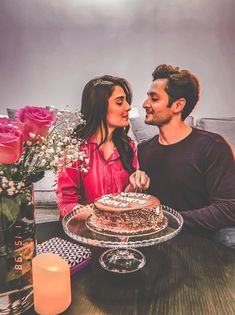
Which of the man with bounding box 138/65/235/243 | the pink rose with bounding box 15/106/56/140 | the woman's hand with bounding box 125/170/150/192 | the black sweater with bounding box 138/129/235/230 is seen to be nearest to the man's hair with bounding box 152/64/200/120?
the man with bounding box 138/65/235/243

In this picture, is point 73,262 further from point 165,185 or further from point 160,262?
point 165,185

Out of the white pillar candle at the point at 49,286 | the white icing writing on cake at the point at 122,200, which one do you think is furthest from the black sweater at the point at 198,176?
the white pillar candle at the point at 49,286

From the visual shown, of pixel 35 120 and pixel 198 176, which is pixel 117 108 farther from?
pixel 35 120

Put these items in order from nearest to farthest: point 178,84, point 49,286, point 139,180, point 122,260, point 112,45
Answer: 1. point 49,286
2. point 122,260
3. point 139,180
4. point 178,84
5. point 112,45

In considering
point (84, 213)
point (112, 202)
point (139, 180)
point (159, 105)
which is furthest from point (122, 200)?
point (159, 105)

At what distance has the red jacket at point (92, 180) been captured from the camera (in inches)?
66.6

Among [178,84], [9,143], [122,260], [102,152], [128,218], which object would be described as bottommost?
[122,260]

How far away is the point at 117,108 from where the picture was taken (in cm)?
172

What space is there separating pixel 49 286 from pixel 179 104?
1216mm

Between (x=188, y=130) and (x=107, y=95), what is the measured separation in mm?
444

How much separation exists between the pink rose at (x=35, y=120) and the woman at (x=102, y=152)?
0.85m

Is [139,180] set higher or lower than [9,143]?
lower

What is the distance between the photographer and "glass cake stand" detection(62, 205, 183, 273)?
1.00m

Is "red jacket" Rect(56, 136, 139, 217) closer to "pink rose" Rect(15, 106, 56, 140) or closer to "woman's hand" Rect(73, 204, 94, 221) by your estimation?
"woman's hand" Rect(73, 204, 94, 221)
